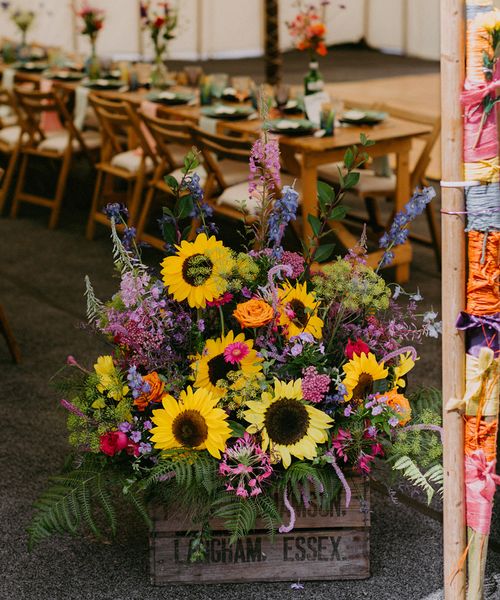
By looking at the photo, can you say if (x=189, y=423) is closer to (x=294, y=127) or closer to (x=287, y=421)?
(x=287, y=421)

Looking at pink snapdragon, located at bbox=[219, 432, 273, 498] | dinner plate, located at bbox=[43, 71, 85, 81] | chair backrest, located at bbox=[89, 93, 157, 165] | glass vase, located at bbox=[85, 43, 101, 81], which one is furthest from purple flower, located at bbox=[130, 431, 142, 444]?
dinner plate, located at bbox=[43, 71, 85, 81]

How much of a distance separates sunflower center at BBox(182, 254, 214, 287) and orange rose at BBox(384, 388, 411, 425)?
56 cm

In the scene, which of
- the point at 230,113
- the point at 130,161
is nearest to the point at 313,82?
the point at 230,113

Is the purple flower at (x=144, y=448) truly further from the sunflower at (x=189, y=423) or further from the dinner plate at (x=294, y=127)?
the dinner plate at (x=294, y=127)

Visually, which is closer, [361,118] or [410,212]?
[410,212]

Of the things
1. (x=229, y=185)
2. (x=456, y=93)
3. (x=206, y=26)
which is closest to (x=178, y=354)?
(x=456, y=93)

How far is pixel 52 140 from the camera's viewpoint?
711cm

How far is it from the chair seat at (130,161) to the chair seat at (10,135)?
3.61ft

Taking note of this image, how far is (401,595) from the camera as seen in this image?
272cm

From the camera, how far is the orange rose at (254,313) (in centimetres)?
259

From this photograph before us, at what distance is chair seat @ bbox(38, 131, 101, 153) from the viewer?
277 inches

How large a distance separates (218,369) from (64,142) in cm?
468

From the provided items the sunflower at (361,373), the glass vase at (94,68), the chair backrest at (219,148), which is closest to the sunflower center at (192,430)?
the sunflower at (361,373)

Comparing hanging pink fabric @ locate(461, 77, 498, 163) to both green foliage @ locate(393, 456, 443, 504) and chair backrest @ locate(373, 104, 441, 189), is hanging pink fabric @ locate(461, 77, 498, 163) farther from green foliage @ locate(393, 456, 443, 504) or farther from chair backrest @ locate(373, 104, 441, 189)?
chair backrest @ locate(373, 104, 441, 189)
